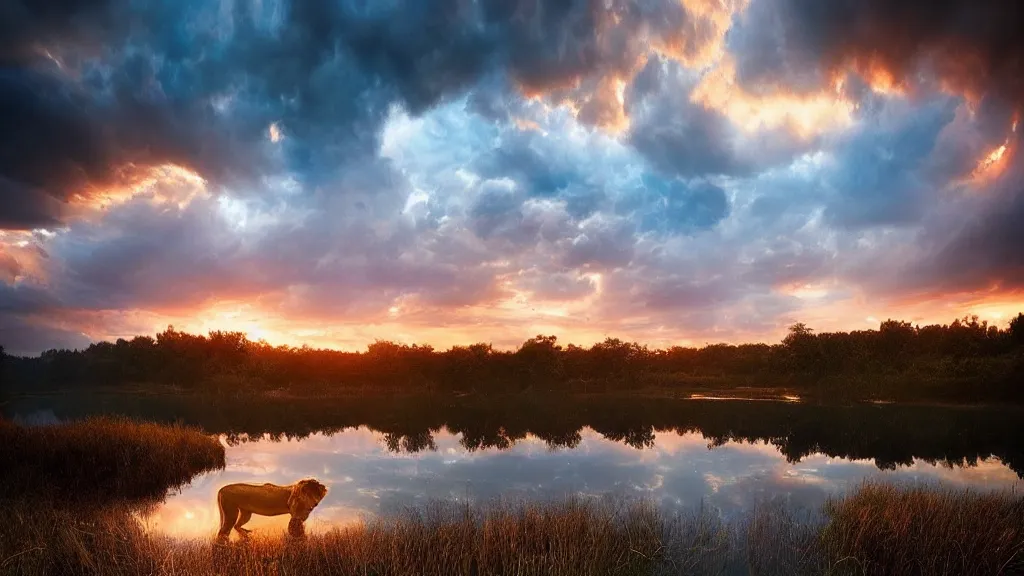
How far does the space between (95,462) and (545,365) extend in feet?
194

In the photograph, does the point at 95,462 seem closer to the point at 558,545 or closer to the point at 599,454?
the point at 558,545

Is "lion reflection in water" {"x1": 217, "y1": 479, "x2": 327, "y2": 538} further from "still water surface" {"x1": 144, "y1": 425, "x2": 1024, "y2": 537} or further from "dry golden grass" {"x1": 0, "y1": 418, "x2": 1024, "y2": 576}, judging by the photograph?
"still water surface" {"x1": 144, "y1": 425, "x2": 1024, "y2": 537}

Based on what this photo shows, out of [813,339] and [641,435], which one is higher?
[813,339]

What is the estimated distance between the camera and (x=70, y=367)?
267ft

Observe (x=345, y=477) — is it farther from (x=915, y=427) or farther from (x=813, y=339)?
(x=813, y=339)

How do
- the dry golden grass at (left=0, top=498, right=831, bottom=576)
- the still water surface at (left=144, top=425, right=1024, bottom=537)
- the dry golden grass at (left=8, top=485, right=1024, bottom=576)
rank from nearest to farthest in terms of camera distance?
the dry golden grass at (left=0, top=498, right=831, bottom=576), the dry golden grass at (left=8, top=485, right=1024, bottom=576), the still water surface at (left=144, top=425, right=1024, bottom=537)

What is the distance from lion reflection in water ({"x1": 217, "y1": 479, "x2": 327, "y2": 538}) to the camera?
29.2ft

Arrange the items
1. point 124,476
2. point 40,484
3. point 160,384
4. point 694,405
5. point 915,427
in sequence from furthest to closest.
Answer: point 160,384 → point 694,405 → point 915,427 → point 124,476 → point 40,484

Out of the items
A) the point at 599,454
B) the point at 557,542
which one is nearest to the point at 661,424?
the point at 599,454

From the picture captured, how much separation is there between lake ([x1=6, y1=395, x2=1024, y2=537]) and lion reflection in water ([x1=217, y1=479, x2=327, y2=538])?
110 centimetres

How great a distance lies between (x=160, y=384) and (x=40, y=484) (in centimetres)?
7546

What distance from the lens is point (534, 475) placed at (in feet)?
62.1

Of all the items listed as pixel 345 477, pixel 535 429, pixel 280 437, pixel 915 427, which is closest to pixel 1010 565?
pixel 345 477

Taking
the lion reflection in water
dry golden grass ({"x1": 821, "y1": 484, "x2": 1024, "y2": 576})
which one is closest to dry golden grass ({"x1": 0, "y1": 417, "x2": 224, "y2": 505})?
the lion reflection in water
